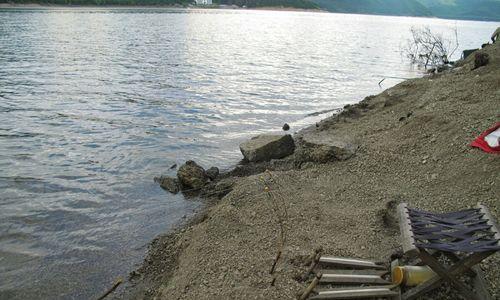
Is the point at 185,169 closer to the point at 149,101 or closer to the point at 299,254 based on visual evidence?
the point at 299,254

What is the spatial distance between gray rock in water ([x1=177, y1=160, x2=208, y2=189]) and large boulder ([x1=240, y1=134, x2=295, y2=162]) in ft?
6.11

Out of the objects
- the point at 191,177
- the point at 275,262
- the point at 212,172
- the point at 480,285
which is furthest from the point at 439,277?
the point at 212,172

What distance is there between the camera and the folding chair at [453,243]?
182 inches

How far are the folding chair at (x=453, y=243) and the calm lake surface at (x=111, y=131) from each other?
4.74m

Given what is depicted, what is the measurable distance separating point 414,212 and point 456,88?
969 cm

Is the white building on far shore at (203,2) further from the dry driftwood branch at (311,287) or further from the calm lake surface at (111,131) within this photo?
the dry driftwood branch at (311,287)

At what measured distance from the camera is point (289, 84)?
25594mm

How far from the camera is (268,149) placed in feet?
38.8

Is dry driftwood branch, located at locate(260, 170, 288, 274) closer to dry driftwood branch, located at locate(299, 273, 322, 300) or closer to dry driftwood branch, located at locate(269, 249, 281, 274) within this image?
dry driftwood branch, located at locate(269, 249, 281, 274)

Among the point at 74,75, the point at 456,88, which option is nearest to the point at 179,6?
the point at 74,75

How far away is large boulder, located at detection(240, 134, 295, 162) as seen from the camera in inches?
463

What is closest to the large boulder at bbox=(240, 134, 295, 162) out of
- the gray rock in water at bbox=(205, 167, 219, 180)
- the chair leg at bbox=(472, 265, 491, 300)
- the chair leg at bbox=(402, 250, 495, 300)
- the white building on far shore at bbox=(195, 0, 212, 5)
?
the gray rock in water at bbox=(205, 167, 219, 180)

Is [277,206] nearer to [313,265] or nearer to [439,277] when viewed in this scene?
[313,265]

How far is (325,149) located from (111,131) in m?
8.12
